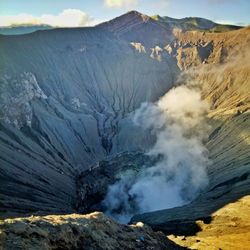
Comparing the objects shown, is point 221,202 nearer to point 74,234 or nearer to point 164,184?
point 164,184

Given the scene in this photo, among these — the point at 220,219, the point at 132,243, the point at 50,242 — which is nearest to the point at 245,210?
the point at 220,219

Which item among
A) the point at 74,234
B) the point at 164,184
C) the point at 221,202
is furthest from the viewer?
the point at 164,184

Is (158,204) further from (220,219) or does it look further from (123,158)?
(220,219)

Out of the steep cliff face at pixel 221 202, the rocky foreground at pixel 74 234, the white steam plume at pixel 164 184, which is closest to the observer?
the rocky foreground at pixel 74 234

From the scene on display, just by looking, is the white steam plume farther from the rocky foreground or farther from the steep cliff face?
the rocky foreground

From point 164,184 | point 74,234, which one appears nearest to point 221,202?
point 164,184

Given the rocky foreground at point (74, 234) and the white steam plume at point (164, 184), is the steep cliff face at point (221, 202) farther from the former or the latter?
the rocky foreground at point (74, 234)

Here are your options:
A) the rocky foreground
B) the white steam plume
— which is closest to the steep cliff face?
the white steam plume

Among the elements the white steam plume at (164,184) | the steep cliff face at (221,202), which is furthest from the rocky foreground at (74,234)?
the white steam plume at (164,184)
